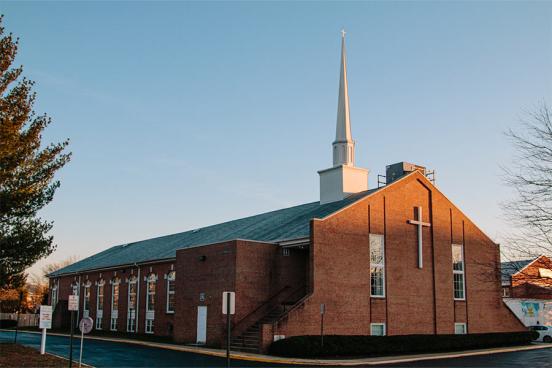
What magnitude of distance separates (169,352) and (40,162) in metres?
11.2

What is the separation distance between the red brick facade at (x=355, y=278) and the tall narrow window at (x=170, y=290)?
0.54 meters

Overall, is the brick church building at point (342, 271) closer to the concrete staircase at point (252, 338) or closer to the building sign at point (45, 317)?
the concrete staircase at point (252, 338)

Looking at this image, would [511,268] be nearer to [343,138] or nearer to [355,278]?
[355,278]

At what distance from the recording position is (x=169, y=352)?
30.9 m

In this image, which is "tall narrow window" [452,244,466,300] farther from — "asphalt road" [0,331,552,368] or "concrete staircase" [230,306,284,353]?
"concrete staircase" [230,306,284,353]

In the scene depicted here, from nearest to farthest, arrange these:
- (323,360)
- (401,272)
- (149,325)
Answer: (323,360), (401,272), (149,325)

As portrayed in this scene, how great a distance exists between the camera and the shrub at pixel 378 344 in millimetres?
29344

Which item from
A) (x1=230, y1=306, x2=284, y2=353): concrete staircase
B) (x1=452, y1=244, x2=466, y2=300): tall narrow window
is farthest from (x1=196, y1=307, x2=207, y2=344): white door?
(x1=452, y1=244, x2=466, y2=300): tall narrow window

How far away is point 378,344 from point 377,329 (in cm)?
354

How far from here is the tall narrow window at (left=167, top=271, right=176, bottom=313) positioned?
4309 centimetres

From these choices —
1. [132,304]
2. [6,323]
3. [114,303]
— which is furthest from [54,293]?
[132,304]

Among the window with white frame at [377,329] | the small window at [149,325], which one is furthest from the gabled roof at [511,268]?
the small window at [149,325]

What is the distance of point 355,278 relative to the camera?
35062 millimetres

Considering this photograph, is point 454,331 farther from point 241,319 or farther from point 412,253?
point 241,319
